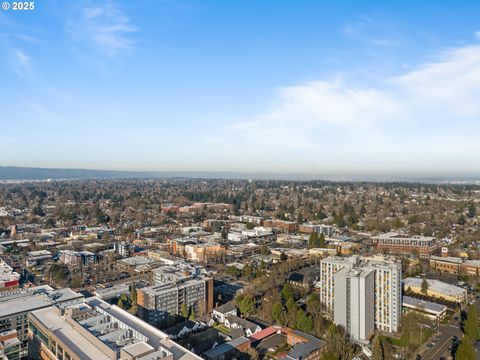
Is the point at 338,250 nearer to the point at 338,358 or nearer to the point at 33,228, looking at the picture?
the point at 338,358

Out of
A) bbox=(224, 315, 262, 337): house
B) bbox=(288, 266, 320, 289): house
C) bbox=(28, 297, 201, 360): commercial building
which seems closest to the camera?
bbox=(28, 297, 201, 360): commercial building

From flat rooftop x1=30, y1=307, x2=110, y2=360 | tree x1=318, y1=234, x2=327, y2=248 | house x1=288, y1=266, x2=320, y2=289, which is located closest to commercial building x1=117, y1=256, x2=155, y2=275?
house x1=288, y1=266, x2=320, y2=289

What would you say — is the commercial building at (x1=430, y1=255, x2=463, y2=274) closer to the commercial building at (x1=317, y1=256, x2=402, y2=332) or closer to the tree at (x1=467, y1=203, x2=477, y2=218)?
the commercial building at (x1=317, y1=256, x2=402, y2=332)

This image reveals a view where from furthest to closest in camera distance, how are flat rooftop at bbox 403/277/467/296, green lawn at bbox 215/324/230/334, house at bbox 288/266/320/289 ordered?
house at bbox 288/266/320/289, flat rooftop at bbox 403/277/467/296, green lawn at bbox 215/324/230/334

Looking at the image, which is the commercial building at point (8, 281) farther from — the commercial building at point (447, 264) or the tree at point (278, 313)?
the commercial building at point (447, 264)

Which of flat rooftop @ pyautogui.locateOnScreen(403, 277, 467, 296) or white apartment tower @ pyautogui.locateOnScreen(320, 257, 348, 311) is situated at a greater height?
white apartment tower @ pyautogui.locateOnScreen(320, 257, 348, 311)

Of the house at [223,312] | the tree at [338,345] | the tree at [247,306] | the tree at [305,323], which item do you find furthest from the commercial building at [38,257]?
the tree at [338,345]

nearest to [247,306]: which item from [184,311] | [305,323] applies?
[184,311]

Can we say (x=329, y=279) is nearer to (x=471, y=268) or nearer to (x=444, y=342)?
(x=444, y=342)
